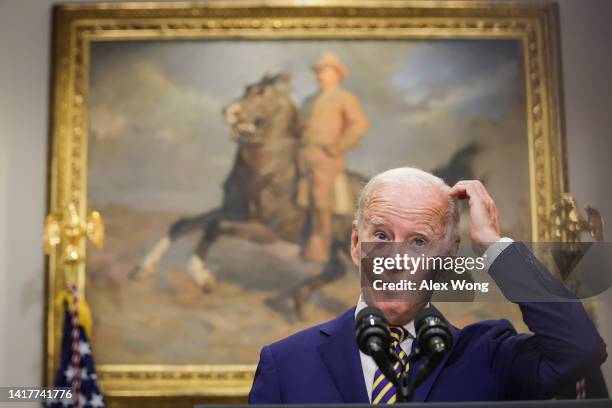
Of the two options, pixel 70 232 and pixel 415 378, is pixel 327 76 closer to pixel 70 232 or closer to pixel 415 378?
pixel 70 232

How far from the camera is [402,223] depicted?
259 cm

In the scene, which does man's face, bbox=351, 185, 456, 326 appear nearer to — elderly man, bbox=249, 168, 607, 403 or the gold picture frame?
Result: elderly man, bbox=249, 168, 607, 403

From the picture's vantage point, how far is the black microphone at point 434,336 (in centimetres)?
206

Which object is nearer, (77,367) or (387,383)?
(387,383)

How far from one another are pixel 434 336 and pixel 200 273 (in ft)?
13.1

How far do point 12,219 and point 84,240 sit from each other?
1.76 ft

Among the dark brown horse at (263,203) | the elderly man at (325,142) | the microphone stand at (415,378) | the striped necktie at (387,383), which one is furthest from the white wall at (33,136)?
the microphone stand at (415,378)

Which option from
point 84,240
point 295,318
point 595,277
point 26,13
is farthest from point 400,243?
point 26,13

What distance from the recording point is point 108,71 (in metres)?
6.14

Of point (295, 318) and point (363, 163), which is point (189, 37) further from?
point (295, 318)

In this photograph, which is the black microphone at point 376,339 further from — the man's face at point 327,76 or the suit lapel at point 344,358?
the man's face at point 327,76

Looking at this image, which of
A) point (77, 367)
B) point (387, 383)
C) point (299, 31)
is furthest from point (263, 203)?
point (387, 383)

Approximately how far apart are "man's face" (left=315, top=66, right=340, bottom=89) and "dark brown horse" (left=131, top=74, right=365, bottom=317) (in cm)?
27

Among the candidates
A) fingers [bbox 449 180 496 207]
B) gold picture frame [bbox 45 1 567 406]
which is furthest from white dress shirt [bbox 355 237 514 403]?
gold picture frame [bbox 45 1 567 406]
